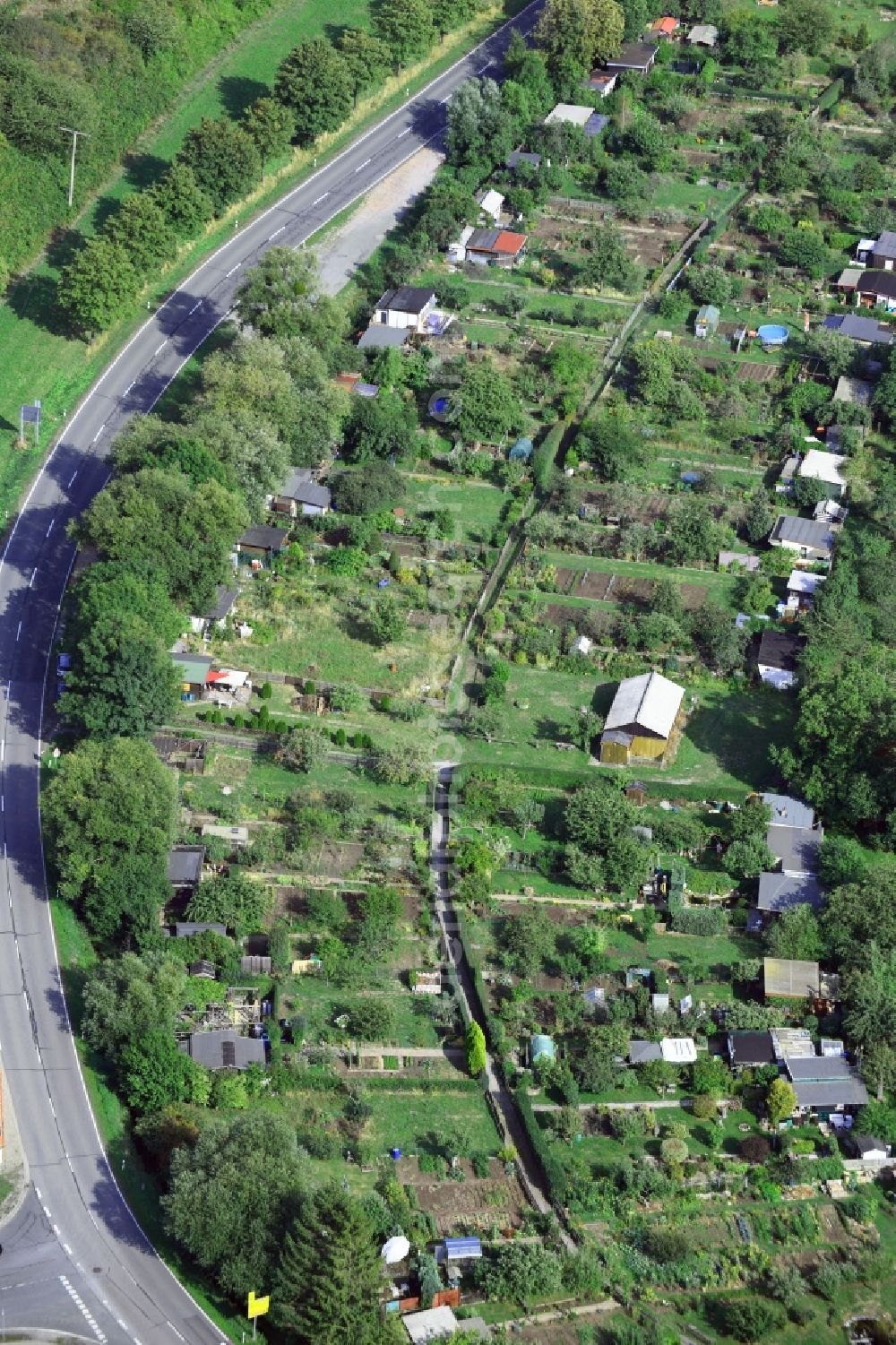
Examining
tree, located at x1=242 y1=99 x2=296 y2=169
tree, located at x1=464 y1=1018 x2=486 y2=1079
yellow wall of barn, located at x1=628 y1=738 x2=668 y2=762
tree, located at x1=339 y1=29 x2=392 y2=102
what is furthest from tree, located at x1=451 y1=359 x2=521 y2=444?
tree, located at x1=464 y1=1018 x2=486 y2=1079

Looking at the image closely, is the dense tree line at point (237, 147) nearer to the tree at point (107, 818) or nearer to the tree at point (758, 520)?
the tree at point (758, 520)

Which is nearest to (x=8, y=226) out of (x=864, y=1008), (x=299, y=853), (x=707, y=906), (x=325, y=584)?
(x=325, y=584)

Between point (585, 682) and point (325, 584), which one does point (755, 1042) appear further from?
point (325, 584)

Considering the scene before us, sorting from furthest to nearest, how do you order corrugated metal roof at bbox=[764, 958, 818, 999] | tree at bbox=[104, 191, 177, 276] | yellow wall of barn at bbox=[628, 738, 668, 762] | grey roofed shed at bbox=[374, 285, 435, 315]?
grey roofed shed at bbox=[374, 285, 435, 315]
tree at bbox=[104, 191, 177, 276]
yellow wall of barn at bbox=[628, 738, 668, 762]
corrugated metal roof at bbox=[764, 958, 818, 999]

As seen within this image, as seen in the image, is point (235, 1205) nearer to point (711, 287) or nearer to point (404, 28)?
point (711, 287)

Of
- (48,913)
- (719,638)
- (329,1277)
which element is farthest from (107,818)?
(719,638)

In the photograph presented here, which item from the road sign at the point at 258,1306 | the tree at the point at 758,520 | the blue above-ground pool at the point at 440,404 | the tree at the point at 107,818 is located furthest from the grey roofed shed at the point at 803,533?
the road sign at the point at 258,1306

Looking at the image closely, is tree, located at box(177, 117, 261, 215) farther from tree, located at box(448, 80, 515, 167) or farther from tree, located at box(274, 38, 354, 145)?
tree, located at box(448, 80, 515, 167)
